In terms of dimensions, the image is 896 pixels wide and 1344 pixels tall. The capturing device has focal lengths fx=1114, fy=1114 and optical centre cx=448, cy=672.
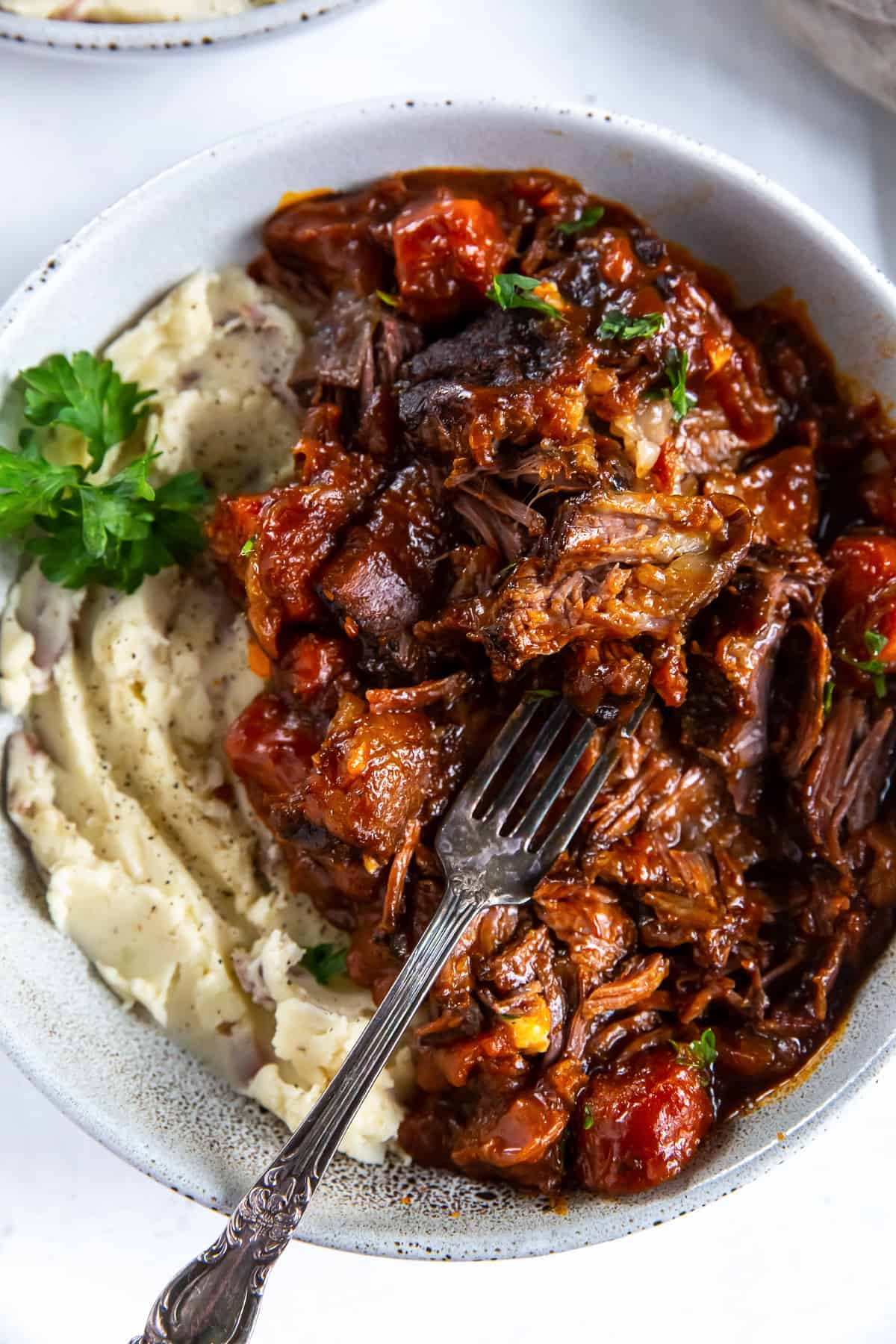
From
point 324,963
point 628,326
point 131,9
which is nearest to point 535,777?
point 324,963

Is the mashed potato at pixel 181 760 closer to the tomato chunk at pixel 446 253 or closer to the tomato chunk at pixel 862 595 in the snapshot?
the tomato chunk at pixel 446 253

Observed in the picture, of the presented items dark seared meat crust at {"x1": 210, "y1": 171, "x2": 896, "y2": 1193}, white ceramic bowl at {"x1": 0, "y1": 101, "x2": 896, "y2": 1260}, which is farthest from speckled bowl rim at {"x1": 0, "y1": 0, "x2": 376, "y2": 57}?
dark seared meat crust at {"x1": 210, "y1": 171, "x2": 896, "y2": 1193}

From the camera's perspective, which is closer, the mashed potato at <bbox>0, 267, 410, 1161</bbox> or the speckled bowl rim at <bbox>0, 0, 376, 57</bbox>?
the mashed potato at <bbox>0, 267, 410, 1161</bbox>

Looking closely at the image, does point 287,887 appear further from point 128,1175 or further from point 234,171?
point 234,171

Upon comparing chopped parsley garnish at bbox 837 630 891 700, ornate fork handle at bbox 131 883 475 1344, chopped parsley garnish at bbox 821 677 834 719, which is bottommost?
ornate fork handle at bbox 131 883 475 1344

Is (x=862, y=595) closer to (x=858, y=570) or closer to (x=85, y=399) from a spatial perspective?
(x=858, y=570)

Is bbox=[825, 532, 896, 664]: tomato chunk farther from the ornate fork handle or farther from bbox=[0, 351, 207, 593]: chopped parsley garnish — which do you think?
bbox=[0, 351, 207, 593]: chopped parsley garnish
